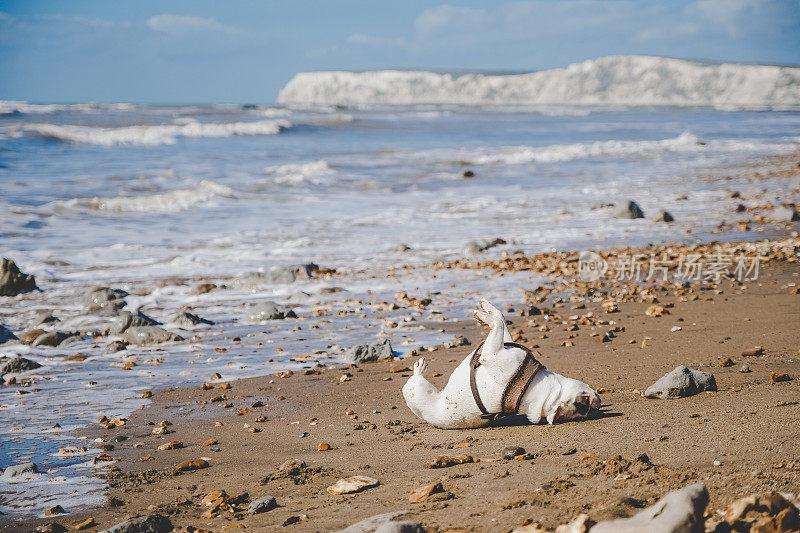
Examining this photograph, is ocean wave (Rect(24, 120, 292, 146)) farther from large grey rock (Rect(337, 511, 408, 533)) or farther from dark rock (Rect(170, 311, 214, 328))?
large grey rock (Rect(337, 511, 408, 533))

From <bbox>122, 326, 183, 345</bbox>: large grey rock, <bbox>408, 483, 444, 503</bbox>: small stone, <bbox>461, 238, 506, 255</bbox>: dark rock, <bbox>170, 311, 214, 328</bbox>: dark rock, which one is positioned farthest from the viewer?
<bbox>461, 238, 506, 255</bbox>: dark rock

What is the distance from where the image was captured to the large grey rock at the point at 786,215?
13070mm

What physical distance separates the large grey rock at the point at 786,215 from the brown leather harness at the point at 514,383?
1077 centimetres

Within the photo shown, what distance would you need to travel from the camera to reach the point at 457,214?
52.9ft

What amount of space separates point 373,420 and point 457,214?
37.3 feet

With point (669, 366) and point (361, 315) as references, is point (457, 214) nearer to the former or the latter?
point (361, 315)

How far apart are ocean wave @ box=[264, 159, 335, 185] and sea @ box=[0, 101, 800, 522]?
0.11 m

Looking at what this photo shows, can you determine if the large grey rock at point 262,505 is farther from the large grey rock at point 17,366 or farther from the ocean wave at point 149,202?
the ocean wave at point 149,202

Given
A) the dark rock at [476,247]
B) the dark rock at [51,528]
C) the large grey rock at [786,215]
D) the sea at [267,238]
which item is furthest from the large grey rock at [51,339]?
the large grey rock at [786,215]

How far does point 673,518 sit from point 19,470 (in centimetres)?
381

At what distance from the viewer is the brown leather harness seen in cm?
434

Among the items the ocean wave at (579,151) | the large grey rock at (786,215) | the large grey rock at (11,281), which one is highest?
the ocean wave at (579,151)

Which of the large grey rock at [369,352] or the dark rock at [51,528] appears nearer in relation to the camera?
the dark rock at [51,528]

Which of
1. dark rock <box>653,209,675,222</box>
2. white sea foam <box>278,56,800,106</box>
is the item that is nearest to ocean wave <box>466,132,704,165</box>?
dark rock <box>653,209,675,222</box>
